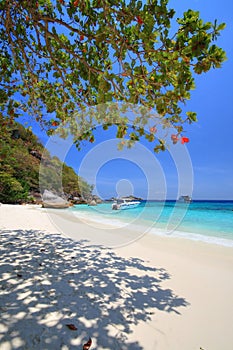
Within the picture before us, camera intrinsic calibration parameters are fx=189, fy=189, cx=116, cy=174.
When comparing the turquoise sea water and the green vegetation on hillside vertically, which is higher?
the green vegetation on hillside

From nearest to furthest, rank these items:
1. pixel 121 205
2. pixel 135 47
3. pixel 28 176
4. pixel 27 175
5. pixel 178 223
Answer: pixel 135 47 → pixel 178 223 → pixel 27 175 → pixel 28 176 → pixel 121 205

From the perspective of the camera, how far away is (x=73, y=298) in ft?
7.91

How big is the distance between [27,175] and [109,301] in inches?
1053

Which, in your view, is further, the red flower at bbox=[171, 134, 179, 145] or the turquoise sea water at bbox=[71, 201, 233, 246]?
the turquoise sea water at bbox=[71, 201, 233, 246]

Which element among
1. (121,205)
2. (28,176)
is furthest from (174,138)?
(121,205)

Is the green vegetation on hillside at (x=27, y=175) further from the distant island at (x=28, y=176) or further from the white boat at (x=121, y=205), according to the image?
the white boat at (x=121, y=205)

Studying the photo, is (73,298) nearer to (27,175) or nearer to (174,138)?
(174,138)

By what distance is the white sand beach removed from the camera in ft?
5.89

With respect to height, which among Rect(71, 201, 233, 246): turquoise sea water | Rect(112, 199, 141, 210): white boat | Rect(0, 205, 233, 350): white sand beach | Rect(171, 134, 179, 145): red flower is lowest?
Rect(71, 201, 233, 246): turquoise sea water

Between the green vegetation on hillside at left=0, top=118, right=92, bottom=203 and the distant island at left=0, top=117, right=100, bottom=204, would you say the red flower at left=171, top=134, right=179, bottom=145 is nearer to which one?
the distant island at left=0, top=117, right=100, bottom=204

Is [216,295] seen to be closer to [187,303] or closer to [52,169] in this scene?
[187,303]

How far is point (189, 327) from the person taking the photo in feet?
6.88

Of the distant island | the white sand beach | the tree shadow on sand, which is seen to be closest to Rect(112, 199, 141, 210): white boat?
the distant island

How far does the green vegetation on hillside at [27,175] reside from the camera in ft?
61.6
